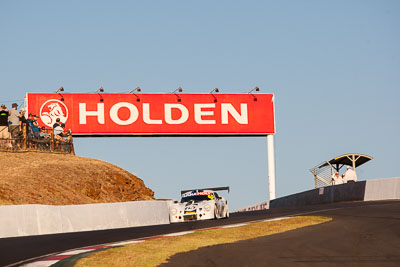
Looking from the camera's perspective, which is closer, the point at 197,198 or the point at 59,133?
the point at 197,198

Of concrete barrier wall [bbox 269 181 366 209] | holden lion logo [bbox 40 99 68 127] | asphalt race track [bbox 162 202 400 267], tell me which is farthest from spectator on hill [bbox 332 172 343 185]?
holden lion logo [bbox 40 99 68 127]

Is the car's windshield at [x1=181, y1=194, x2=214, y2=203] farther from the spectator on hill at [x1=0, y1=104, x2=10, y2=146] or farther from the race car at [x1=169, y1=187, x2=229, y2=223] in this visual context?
the spectator on hill at [x1=0, y1=104, x2=10, y2=146]

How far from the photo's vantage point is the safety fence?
3588 cm

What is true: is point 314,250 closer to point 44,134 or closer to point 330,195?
point 330,195

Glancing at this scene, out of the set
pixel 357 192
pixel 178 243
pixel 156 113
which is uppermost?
pixel 156 113

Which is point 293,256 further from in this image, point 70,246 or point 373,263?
point 70,246

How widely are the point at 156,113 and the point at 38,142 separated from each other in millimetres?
14041

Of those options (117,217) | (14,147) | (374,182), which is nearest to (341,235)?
(117,217)

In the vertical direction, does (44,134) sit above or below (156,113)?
below

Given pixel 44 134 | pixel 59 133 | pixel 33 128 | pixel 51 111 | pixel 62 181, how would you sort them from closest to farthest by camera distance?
pixel 62 181
pixel 33 128
pixel 44 134
pixel 59 133
pixel 51 111

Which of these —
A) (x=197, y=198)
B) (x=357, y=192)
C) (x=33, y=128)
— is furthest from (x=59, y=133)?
(x=197, y=198)

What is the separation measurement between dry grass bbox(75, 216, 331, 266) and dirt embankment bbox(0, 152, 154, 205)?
1282 centimetres

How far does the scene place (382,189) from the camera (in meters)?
30.1

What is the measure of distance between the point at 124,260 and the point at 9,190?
64.3 feet
